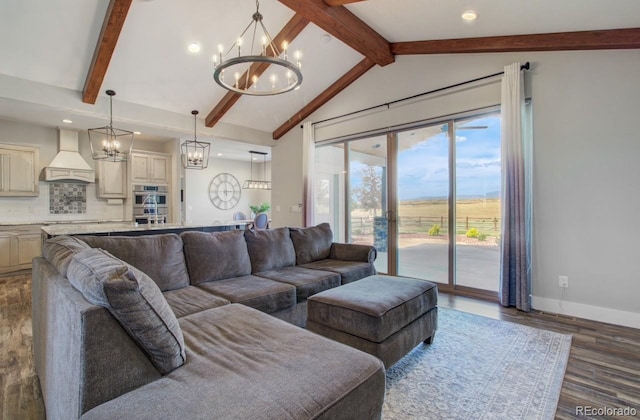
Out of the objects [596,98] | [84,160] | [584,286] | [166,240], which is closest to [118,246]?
[166,240]

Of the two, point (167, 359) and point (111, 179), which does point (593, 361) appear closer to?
point (167, 359)

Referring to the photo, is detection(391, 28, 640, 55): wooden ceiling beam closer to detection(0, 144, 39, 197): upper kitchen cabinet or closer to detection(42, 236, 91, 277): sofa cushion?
detection(42, 236, 91, 277): sofa cushion

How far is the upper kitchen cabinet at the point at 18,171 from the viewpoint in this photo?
539cm

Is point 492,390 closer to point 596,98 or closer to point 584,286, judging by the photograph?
point 584,286

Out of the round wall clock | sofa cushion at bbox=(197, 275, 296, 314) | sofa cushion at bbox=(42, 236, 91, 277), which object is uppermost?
the round wall clock

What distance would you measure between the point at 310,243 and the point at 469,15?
119 inches

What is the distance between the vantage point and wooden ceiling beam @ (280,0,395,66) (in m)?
3.33

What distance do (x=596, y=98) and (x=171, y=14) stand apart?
4.65 m

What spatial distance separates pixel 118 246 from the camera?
2402 mm

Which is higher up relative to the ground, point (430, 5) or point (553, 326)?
point (430, 5)

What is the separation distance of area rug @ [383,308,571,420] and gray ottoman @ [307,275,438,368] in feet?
0.54

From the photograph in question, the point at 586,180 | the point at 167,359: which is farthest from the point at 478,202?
the point at 167,359

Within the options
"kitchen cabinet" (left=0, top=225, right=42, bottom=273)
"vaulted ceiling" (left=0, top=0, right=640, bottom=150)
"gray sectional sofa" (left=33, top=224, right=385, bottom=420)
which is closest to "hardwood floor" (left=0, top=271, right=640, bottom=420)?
"gray sectional sofa" (left=33, top=224, right=385, bottom=420)

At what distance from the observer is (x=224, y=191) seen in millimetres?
9570
